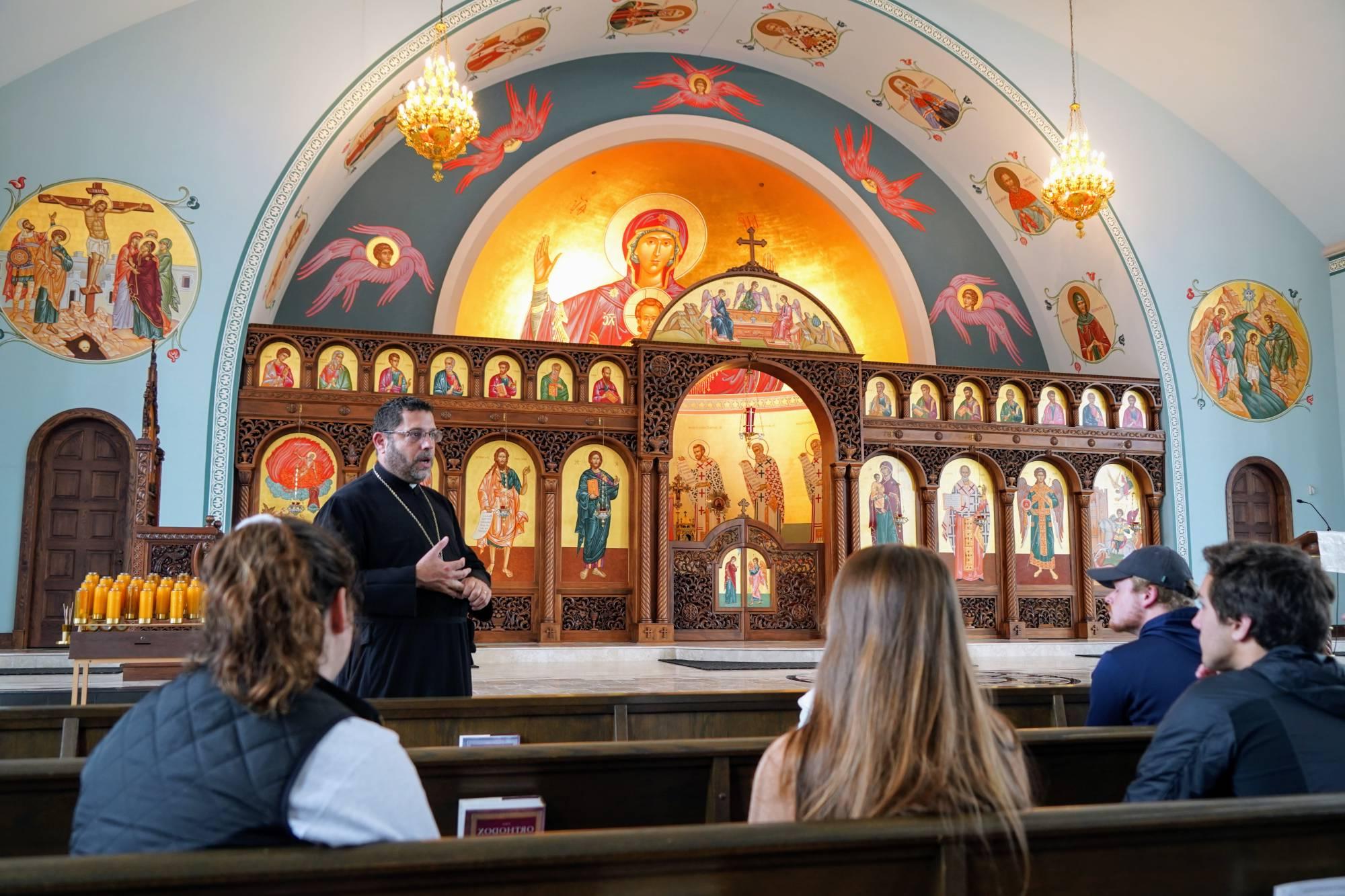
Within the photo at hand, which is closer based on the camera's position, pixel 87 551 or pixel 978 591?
pixel 87 551

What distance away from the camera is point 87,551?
36.7ft

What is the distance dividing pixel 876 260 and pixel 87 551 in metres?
11.2

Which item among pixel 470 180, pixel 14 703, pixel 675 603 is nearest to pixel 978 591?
pixel 675 603

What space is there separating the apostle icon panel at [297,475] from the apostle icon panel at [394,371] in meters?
0.92

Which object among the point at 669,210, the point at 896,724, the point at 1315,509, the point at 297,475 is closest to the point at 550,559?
the point at 297,475

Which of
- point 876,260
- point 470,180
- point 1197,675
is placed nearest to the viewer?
point 1197,675

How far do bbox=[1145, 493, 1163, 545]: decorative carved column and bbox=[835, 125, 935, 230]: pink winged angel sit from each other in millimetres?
5170

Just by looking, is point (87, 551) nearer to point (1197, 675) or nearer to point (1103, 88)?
point (1197, 675)

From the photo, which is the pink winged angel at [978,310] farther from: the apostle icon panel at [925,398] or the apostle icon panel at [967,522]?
the apostle icon panel at [967,522]

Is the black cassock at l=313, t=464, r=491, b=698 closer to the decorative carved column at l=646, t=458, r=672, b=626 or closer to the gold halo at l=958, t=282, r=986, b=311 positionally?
the decorative carved column at l=646, t=458, r=672, b=626

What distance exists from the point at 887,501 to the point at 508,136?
703 cm

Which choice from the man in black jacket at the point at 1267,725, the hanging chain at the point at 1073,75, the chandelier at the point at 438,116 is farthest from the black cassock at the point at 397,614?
the hanging chain at the point at 1073,75

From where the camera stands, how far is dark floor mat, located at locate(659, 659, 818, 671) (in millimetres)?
10477

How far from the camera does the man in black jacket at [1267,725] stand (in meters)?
2.21
